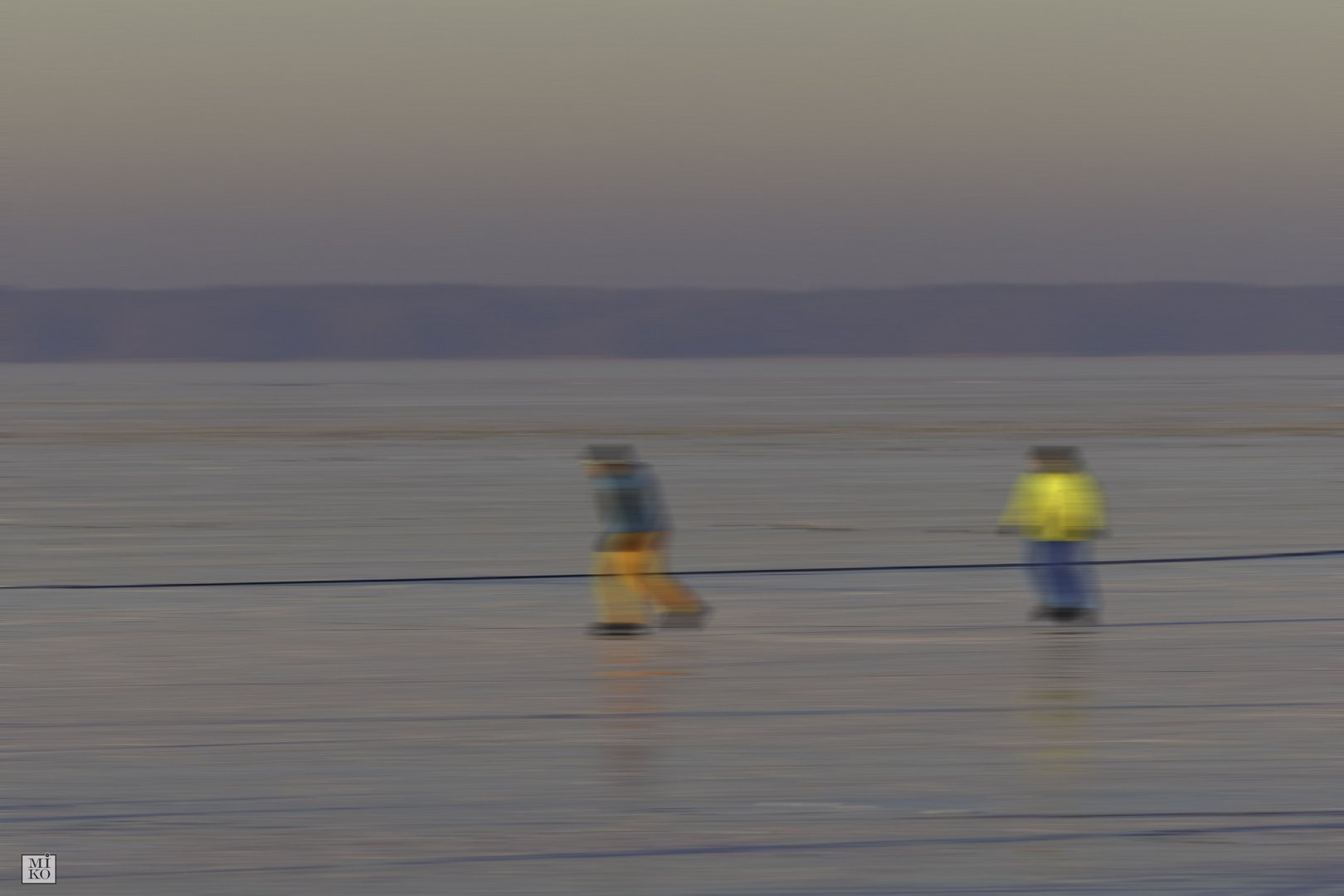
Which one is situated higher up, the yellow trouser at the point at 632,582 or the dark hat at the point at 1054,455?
the dark hat at the point at 1054,455

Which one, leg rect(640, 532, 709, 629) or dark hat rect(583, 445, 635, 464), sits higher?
dark hat rect(583, 445, 635, 464)

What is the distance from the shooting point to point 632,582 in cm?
1388

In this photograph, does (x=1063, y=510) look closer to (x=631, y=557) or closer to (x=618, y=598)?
(x=631, y=557)

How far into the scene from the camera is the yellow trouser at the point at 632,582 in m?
13.8

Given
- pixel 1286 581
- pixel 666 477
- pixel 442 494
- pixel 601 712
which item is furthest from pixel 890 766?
pixel 666 477

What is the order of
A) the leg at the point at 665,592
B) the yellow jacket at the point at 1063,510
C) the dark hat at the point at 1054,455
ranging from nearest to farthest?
the leg at the point at 665,592 < the yellow jacket at the point at 1063,510 < the dark hat at the point at 1054,455

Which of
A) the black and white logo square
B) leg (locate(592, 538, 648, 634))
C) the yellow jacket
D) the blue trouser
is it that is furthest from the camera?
the yellow jacket

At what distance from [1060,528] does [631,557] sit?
3.20 meters

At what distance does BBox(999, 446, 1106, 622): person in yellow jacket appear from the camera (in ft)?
47.3

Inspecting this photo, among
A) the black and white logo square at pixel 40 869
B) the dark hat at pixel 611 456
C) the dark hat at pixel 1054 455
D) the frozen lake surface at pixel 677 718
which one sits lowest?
the black and white logo square at pixel 40 869

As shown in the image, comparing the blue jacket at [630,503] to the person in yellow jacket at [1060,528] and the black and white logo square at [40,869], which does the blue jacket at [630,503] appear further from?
the black and white logo square at [40,869]

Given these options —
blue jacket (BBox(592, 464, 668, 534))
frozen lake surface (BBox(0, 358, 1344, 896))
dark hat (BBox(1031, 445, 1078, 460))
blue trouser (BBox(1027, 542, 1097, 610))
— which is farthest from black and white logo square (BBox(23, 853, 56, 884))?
dark hat (BBox(1031, 445, 1078, 460))

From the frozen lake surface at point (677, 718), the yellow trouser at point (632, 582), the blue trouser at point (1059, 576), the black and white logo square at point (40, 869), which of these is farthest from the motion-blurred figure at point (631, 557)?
the black and white logo square at point (40, 869)

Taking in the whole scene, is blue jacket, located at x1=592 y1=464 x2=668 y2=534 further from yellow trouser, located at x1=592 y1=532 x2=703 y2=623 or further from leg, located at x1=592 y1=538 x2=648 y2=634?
leg, located at x1=592 y1=538 x2=648 y2=634
